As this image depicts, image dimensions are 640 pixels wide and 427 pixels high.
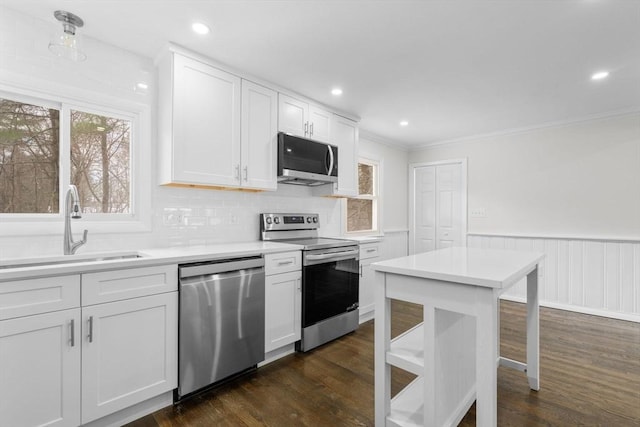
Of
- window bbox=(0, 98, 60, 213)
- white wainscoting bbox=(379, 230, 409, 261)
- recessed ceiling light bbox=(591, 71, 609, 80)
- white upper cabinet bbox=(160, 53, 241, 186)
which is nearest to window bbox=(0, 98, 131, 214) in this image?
window bbox=(0, 98, 60, 213)

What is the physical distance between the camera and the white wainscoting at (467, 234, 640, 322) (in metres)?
3.52

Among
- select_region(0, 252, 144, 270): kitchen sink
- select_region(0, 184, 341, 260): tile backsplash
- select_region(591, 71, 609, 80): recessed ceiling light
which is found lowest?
select_region(0, 252, 144, 270): kitchen sink

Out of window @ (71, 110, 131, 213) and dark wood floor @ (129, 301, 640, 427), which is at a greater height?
window @ (71, 110, 131, 213)

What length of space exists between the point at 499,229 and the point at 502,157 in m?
1.07

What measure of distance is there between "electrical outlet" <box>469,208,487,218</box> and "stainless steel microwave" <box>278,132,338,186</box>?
2611mm

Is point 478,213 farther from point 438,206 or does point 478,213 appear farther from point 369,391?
point 369,391

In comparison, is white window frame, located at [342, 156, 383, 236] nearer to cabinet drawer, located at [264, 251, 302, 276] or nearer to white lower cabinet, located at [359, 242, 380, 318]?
white lower cabinet, located at [359, 242, 380, 318]

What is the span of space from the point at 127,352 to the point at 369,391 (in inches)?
61.2

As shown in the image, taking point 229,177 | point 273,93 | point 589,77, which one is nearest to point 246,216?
point 229,177

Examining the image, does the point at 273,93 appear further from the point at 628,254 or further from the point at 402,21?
the point at 628,254

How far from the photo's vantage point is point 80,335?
1.58 meters

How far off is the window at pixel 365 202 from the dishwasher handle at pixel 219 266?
234 cm

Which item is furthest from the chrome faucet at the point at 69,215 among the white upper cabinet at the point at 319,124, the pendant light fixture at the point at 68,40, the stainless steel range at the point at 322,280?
the white upper cabinet at the point at 319,124

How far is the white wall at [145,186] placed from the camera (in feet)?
6.15
